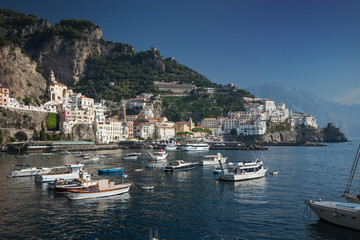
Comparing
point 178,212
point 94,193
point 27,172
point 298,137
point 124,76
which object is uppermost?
point 124,76

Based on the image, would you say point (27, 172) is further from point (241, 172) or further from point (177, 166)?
point (241, 172)

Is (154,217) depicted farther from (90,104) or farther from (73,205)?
(90,104)

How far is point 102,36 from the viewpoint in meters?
197

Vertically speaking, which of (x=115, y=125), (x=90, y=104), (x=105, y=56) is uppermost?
(x=105, y=56)

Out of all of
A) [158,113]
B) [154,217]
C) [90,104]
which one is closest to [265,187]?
[154,217]

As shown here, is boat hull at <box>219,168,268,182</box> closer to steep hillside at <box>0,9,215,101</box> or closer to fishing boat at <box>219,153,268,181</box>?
fishing boat at <box>219,153,268,181</box>

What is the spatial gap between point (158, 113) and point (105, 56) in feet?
219

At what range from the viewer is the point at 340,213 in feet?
57.3

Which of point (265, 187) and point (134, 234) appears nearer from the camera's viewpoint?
point (134, 234)

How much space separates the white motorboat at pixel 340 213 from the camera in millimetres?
16828

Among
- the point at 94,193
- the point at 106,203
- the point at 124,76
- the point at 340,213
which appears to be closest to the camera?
the point at 340,213

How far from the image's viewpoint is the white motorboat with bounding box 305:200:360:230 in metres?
16.8

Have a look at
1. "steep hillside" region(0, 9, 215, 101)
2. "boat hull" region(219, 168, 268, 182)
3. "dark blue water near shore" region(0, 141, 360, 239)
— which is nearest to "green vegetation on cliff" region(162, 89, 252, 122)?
"steep hillside" region(0, 9, 215, 101)

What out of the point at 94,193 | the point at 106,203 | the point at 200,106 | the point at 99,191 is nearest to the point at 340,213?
the point at 106,203
